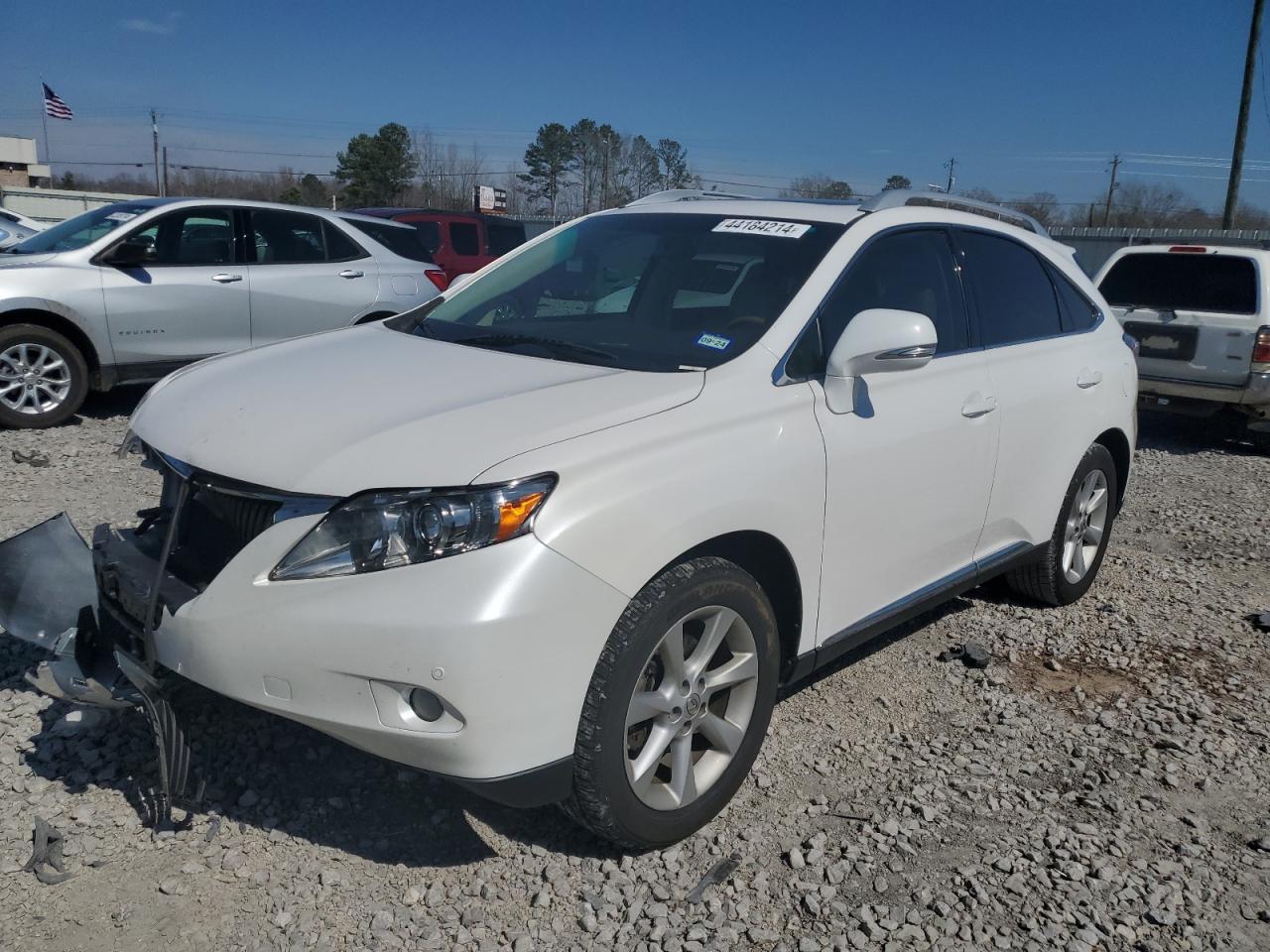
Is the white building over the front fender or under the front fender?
over

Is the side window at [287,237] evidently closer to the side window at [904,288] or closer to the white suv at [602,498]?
the white suv at [602,498]

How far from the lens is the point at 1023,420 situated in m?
4.22

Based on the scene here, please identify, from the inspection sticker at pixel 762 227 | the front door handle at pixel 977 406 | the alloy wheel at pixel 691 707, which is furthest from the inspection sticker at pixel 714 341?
the front door handle at pixel 977 406

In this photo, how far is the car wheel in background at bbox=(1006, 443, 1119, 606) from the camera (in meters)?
4.83

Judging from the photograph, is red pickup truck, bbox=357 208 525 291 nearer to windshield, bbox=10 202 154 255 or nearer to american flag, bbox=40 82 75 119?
windshield, bbox=10 202 154 255

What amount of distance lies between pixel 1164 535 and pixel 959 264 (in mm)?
3438

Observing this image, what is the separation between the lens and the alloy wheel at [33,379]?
758 cm

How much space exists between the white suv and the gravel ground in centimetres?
29

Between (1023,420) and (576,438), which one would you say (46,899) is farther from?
(1023,420)

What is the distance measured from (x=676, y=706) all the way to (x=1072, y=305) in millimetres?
3162

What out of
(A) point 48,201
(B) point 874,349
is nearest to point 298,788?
(B) point 874,349

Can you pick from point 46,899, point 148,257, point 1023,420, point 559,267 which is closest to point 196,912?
point 46,899

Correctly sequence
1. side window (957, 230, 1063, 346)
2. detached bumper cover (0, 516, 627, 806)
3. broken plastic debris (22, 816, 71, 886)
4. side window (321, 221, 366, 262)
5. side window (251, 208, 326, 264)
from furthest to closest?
side window (321, 221, 366, 262)
side window (251, 208, 326, 264)
side window (957, 230, 1063, 346)
broken plastic debris (22, 816, 71, 886)
detached bumper cover (0, 516, 627, 806)

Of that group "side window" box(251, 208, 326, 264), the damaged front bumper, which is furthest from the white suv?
"side window" box(251, 208, 326, 264)
